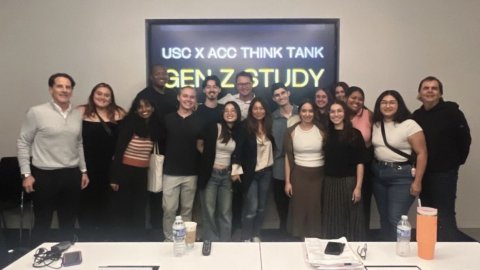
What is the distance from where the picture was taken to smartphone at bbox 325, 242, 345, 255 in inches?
62.1

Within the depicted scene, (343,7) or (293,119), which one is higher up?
(343,7)

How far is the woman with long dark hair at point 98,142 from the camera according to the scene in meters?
2.92

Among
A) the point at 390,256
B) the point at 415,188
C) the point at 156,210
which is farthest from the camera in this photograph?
the point at 156,210


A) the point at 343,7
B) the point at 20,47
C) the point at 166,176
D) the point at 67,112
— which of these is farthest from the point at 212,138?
the point at 20,47

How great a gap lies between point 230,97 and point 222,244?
201 centimetres

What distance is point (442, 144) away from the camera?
278cm

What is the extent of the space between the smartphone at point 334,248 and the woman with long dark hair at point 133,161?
1764 millimetres

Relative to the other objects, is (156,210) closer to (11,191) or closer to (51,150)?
(51,150)

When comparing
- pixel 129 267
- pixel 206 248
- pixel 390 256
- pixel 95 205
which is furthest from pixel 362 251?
pixel 95 205

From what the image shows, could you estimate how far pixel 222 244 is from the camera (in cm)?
175

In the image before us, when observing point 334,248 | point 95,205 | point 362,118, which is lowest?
point 95,205

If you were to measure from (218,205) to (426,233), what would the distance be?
1859 mm

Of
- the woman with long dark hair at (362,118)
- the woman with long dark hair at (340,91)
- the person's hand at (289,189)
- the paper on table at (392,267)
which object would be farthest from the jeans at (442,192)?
the paper on table at (392,267)

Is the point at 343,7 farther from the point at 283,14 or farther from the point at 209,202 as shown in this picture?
the point at 209,202
